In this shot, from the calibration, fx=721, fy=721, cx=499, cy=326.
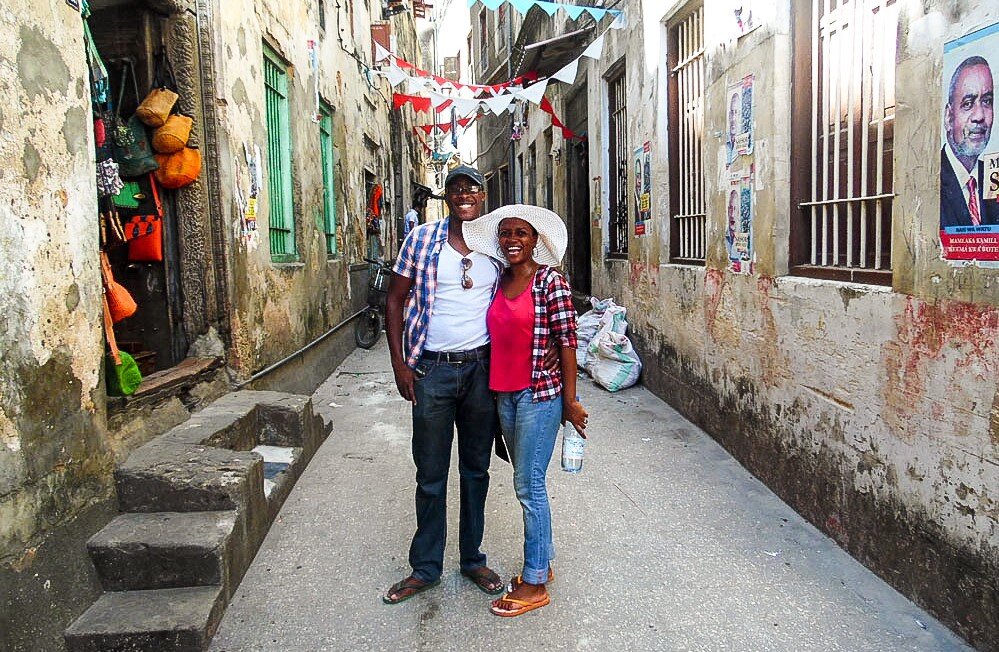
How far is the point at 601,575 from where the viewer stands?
3.27m

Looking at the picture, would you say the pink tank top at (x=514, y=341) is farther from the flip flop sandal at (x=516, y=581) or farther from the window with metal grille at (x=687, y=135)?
the window with metal grille at (x=687, y=135)

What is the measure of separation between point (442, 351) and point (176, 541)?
1.33 m

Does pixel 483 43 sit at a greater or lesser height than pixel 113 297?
greater

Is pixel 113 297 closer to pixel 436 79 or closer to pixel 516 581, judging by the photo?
pixel 516 581

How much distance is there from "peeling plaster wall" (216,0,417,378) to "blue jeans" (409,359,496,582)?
8.03 ft

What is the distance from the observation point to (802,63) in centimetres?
406

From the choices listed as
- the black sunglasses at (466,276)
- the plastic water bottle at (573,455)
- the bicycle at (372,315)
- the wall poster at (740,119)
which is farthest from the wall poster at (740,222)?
the bicycle at (372,315)

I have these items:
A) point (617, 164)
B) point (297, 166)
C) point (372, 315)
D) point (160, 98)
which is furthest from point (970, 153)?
point (372, 315)

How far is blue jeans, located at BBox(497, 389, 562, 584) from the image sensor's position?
9.49 feet

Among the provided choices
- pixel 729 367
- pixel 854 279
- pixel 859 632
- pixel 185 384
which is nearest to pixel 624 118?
pixel 729 367

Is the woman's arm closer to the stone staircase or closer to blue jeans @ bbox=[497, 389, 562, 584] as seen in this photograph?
blue jeans @ bbox=[497, 389, 562, 584]

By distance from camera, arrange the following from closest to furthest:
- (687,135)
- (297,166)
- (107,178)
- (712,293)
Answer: (107,178)
(712,293)
(687,135)
(297,166)

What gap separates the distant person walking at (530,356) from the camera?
2861 mm

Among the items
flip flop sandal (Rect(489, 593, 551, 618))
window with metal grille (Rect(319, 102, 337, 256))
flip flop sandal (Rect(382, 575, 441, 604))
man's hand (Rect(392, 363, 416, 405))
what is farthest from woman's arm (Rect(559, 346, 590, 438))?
window with metal grille (Rect(319, 102, 337, 256))
